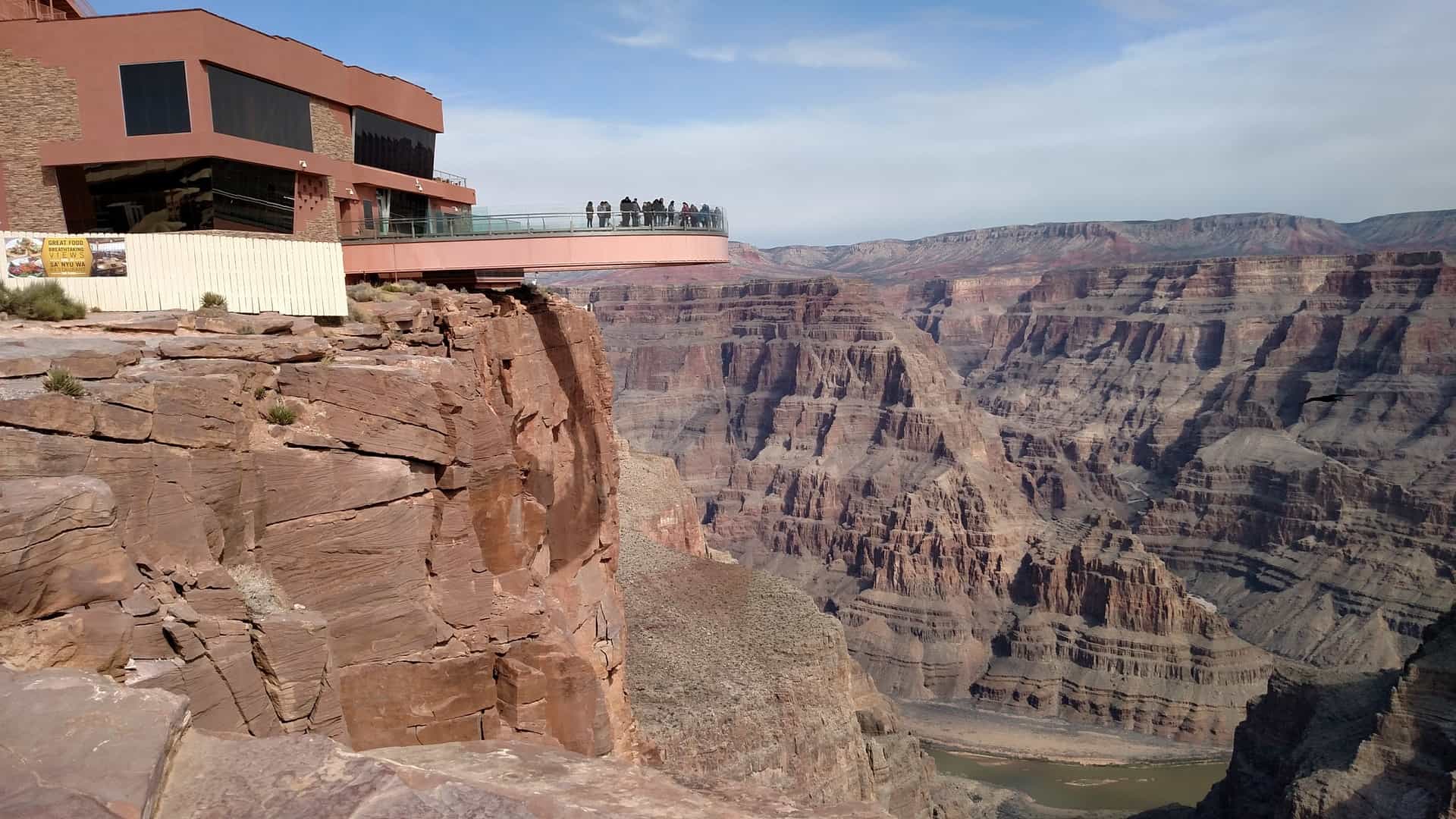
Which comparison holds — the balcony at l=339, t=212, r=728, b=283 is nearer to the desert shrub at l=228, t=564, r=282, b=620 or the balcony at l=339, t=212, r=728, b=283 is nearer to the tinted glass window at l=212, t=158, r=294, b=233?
the tinted glass window at l=212, t=158, r=294, b=233

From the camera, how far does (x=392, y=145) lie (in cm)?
3059

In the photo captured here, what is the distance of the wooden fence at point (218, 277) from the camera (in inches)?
753

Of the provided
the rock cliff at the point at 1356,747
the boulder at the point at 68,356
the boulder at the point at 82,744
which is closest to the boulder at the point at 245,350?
the boulder at the point at 68,356

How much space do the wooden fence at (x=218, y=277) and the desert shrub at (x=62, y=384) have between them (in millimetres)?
6513

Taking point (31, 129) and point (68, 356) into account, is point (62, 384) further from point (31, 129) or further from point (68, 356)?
point (31, 129)

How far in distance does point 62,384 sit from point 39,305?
5.77 meters

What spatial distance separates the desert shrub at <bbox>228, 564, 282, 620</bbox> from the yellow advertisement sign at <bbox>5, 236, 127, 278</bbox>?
8.16 m

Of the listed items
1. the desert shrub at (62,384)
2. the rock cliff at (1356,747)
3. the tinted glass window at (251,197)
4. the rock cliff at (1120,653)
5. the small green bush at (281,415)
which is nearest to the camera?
the desert shrub at (62,384)

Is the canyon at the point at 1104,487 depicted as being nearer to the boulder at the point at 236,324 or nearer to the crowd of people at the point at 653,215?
the crowd of people at the point at 653,215

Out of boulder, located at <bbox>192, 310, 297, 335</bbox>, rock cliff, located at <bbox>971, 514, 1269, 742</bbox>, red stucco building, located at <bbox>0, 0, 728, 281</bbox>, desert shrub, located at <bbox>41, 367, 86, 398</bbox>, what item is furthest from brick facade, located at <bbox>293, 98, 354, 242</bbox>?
rock cliff, located at <bbox>971, 514, 1269, 742</bbox>

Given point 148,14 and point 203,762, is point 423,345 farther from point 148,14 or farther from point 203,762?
point 203,762

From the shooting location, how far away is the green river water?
6981 cm

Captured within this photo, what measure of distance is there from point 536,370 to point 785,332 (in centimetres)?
15596

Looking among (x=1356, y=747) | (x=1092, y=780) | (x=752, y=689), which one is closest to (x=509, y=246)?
(x=752, y=689)
